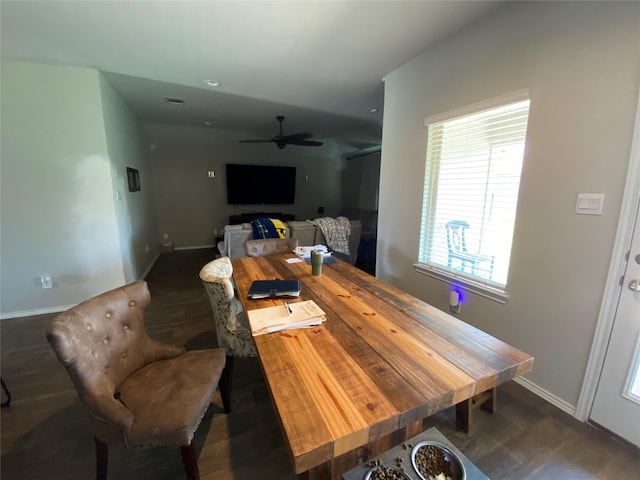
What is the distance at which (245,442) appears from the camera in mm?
1426

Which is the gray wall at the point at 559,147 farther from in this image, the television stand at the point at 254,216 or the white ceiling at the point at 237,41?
the television stand at the point at 254,216

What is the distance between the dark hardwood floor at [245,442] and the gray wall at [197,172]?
4.35m

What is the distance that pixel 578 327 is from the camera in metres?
1.55

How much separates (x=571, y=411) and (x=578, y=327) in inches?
20.5

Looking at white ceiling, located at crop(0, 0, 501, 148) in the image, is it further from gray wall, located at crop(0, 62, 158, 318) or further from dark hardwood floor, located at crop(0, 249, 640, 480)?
dark hardwood floor, located at crop(0, 249, 640, 480)

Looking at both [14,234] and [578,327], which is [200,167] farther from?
[578,327]

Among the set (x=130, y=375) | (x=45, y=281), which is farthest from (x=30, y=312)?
(x=130, y=375)

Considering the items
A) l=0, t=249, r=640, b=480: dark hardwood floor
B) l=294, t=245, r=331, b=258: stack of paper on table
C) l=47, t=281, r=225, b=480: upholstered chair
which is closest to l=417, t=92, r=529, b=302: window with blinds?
l=0, t=249, r=640, b=480: dark hardwood floor

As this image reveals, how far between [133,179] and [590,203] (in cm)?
498

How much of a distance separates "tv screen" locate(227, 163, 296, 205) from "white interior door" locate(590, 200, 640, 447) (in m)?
6.11

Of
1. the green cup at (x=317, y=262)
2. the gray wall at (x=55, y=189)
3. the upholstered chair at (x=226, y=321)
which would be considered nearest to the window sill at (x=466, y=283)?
the green cup at (x=317, y=262)

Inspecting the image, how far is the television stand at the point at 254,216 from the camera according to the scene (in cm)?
627

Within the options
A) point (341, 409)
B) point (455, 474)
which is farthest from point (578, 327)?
point (341, 409)

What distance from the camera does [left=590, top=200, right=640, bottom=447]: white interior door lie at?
1351 mm
